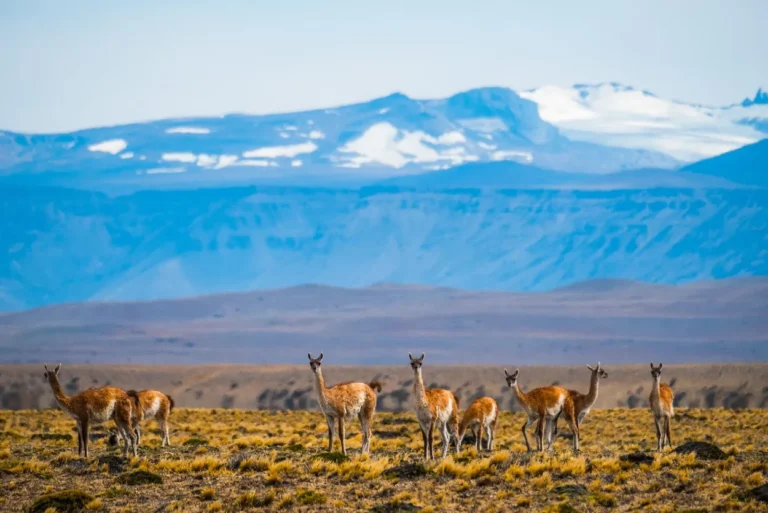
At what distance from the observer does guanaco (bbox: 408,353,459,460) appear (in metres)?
25.2

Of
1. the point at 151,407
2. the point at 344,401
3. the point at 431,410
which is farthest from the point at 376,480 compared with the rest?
the point at 151,407

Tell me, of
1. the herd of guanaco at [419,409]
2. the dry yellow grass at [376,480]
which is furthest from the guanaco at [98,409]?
the dry yellow grass at [376,480]

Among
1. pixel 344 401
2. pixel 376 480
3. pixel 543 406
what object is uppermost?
pixel 344 401

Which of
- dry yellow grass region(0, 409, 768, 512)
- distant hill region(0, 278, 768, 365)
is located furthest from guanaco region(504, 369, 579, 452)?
distant hill region(0, 278, 768, 365)

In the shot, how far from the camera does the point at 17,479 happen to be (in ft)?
81.4

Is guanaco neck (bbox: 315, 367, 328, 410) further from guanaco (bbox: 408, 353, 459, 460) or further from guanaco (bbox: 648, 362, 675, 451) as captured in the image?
guanaco (bbox: 648, 362, 675, 451)

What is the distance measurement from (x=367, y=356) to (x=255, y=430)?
415 feet

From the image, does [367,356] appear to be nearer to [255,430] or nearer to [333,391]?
[255,430]

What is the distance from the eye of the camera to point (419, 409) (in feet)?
83.0

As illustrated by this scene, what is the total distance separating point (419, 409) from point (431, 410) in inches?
9.6

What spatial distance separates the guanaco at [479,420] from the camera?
2747cm

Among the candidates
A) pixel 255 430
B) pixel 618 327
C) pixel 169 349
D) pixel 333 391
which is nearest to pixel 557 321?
pixel 618 327

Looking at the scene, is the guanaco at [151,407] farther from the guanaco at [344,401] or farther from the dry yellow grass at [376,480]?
the guanaco at [344,401]

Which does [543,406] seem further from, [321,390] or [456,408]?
[321,390]
